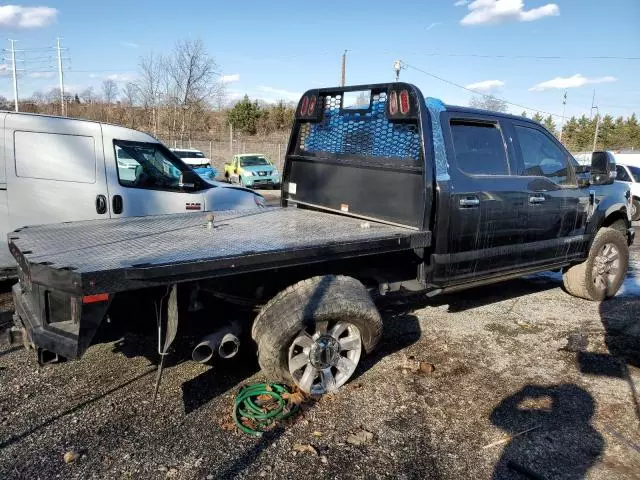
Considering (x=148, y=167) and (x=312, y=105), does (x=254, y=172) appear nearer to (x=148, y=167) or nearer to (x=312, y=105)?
(x=148, y=167)

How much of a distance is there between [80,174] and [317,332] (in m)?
3.78

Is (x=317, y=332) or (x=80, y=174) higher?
(x=80, y=174)

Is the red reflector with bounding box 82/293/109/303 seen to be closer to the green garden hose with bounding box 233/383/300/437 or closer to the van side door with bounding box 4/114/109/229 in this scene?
the green garden hose with bounding box 233/383/300/437

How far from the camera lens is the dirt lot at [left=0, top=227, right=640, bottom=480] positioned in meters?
2.81

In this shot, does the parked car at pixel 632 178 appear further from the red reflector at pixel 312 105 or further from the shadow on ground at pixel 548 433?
the shadow on ground at pixel 548 433

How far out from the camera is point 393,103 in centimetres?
421

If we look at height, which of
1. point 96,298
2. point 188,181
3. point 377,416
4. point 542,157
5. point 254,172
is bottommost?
point 377,416

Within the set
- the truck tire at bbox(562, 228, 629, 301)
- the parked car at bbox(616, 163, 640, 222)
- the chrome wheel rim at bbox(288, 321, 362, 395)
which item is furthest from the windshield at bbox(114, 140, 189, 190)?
the parked car at bbox(616, 163, 640, 222)

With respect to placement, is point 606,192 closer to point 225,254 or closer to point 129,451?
point 225,254

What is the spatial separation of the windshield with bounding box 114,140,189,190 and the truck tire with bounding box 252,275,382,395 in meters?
3.49

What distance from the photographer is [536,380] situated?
155 inches

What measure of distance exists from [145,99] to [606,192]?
3393 cm

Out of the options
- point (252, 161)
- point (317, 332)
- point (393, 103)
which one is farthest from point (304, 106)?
point (252, 161)

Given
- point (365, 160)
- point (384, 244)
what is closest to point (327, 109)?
point (365, 160)
